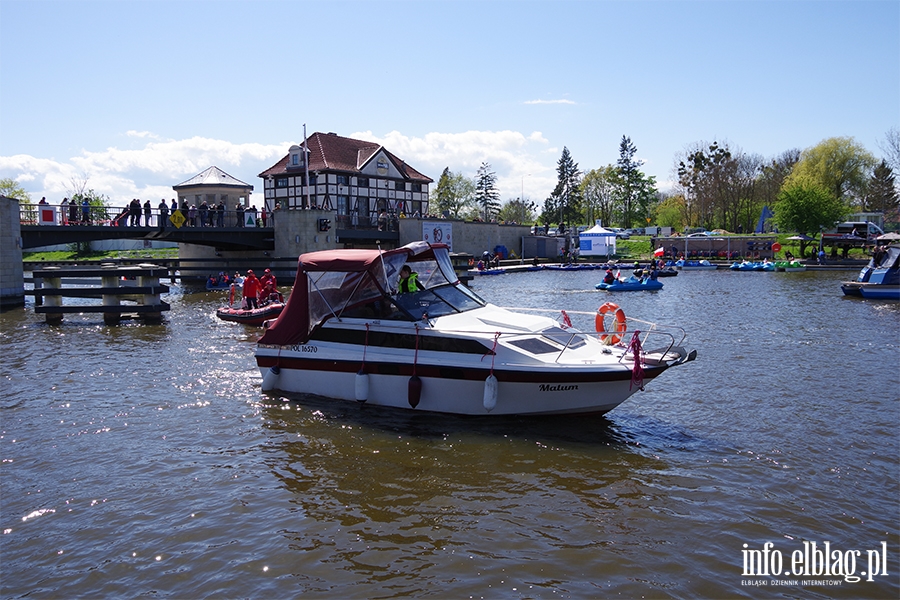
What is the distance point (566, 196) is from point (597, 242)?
37.1 meters

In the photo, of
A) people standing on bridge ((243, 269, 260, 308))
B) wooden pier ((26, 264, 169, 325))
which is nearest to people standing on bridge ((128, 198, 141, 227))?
wooden pier ((26, 264, 169, 325))

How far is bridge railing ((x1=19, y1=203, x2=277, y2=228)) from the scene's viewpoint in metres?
36.5

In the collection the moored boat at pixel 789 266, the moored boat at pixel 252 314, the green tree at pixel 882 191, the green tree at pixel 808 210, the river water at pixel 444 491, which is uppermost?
the green tree at pixel 882 191

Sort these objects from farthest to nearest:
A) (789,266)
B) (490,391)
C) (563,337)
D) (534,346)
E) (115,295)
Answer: (789,266) < (115,295) < (563,337) < (534,346) < (490,391)

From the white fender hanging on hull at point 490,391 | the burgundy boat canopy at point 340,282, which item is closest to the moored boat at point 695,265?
the burgundy boat canopy at point 340,282

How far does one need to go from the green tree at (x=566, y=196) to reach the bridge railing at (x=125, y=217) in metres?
74.9

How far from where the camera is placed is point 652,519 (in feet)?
30.8

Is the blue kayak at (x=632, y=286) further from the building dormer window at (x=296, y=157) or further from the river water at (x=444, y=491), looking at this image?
the building dormer window at (x=296, y=157)

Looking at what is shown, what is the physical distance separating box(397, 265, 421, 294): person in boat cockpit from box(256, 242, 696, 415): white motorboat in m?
0.12

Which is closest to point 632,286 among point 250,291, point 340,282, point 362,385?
point 250,291

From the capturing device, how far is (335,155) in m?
66.5

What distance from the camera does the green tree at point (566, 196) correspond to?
4498 inches

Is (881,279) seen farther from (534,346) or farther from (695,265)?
(534,346)

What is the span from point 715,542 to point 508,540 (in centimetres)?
275
